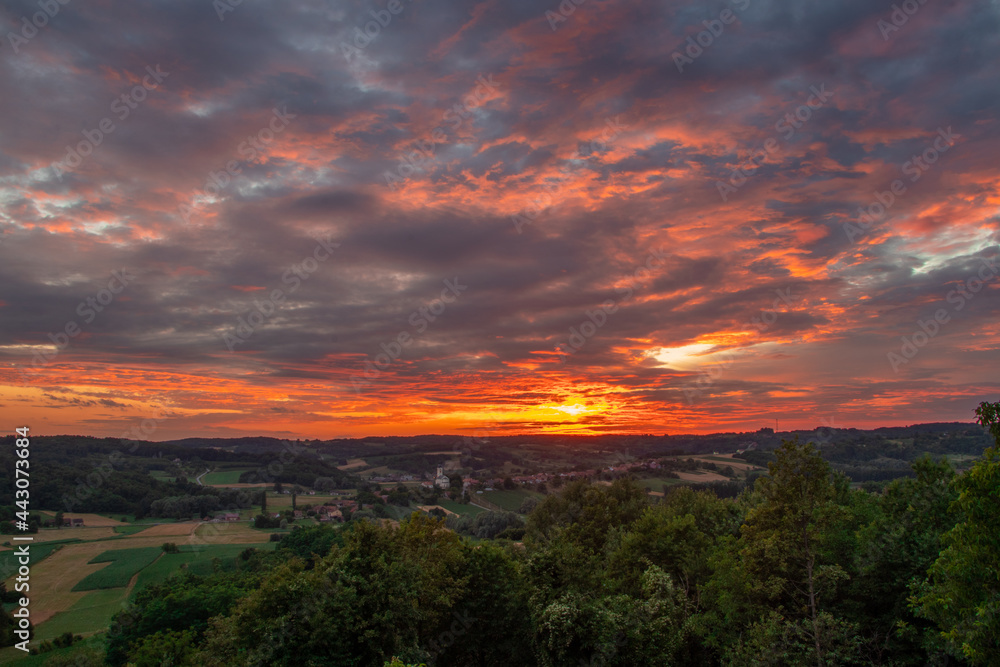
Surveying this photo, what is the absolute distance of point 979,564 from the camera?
14570mm

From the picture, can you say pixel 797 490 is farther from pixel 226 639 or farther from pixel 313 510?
pixel 313 510

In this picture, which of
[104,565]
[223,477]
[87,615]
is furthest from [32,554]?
[223,477]

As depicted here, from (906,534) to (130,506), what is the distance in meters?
128

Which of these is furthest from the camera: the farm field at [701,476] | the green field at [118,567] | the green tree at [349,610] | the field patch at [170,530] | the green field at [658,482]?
the farm field at [701,476]

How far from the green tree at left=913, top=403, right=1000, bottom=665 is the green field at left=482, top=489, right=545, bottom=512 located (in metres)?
111

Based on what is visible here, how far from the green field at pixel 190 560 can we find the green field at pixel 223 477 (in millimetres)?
53542

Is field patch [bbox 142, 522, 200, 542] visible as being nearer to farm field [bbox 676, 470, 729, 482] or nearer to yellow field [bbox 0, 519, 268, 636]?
yellow field [bbox 0, 519, 268, 636]

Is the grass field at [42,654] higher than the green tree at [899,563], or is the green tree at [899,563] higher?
the green tree at [899,563]

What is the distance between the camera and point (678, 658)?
28.0 meters

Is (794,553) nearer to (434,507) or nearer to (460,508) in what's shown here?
(460,508)

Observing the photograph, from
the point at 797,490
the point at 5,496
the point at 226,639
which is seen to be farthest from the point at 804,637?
the point at 5,496

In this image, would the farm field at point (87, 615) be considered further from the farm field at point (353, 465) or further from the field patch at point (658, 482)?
the farm field at point (353, 465)

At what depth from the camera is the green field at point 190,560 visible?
7147cm

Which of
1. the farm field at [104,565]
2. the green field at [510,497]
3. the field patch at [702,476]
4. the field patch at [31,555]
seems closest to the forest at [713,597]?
the farm field at [104,565]
